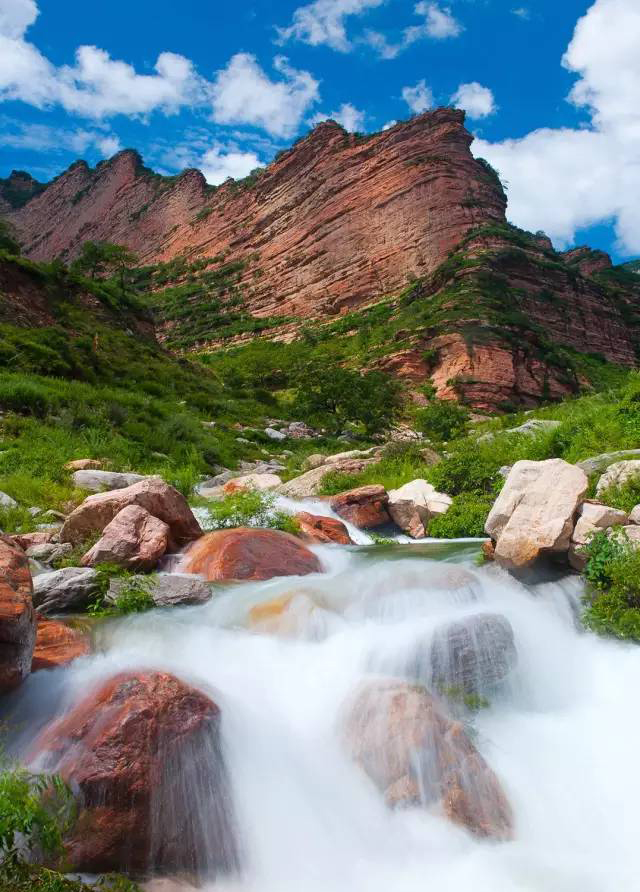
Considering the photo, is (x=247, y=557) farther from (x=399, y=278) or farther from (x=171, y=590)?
(x=399, y=278)

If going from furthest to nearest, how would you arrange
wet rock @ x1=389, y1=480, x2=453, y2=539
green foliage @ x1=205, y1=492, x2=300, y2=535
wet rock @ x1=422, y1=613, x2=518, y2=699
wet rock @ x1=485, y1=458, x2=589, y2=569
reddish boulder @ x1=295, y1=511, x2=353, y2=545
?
wet rock @ x1=389, y1=480, x2=453, y2=539 → reddish boulder @ x1=295, y1=511, x2=353, y2=545 → green foliage @ x1=205, y1=492, x2=300, y2=535 → wet rock @ x1=485, y1=458, x2=589, y2=569 → wet rock @ x1=422, y1=613, x2=518, y2=699

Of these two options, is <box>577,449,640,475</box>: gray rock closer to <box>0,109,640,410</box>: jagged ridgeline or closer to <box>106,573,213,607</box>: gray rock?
<box>106,573,213,607</box>: gray rock

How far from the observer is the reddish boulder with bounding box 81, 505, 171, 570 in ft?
20.0

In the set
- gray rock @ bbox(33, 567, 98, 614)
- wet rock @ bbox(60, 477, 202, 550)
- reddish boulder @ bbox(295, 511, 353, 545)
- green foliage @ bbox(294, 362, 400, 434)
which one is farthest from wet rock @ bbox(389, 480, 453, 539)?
green foliage @ bbox(294, 362, 400, 434)

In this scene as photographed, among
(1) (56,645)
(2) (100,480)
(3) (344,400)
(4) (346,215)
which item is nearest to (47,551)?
(1) (56,645)

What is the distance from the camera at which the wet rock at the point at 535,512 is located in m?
5.97

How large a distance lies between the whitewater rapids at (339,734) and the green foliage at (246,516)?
2.36m

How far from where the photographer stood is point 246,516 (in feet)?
27.7

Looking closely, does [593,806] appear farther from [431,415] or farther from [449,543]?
[431,415]

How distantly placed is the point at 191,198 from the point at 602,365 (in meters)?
73.9

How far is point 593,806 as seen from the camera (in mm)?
3828

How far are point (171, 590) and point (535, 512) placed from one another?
13.8ft

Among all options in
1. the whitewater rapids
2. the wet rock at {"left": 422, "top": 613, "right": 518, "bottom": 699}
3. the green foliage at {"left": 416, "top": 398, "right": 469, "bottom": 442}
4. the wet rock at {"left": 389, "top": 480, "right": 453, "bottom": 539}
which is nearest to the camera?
the whitewater rapids

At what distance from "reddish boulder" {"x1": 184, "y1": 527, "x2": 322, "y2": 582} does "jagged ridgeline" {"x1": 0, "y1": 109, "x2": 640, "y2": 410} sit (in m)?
25.5
